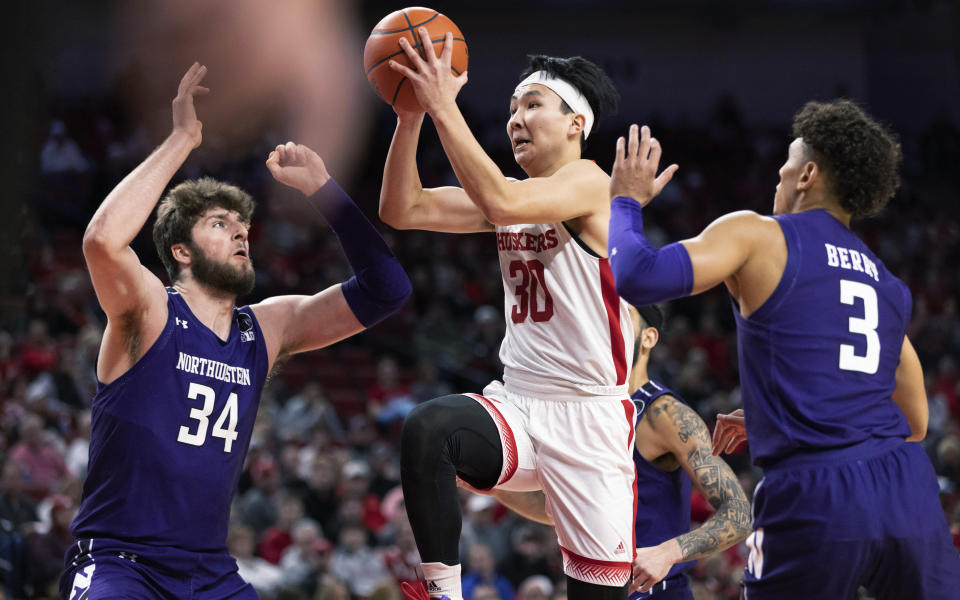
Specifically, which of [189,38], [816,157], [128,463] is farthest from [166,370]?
[189,38]

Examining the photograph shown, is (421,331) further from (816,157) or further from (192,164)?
Answer: (816,157)

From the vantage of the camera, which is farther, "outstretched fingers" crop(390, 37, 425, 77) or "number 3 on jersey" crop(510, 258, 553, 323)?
"number 3 on jersey" crop(510, 258, 553, 323)

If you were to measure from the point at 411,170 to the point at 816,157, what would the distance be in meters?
1.62

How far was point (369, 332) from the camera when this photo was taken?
46.7ft

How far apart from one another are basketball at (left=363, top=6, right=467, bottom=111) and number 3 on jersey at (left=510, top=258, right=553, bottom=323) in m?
0.75

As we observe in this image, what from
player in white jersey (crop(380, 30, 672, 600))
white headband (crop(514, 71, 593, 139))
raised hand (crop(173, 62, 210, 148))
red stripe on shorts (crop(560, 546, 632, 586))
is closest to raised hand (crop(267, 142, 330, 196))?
player in white jersey (crop(380, 30, 672, 600))

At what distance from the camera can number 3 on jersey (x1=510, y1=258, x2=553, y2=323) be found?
13.5 feet

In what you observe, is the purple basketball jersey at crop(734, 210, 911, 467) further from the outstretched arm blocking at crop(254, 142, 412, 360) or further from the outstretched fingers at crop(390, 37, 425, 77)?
the outstretched arm blocking at crop(254, 142, 412, 360)

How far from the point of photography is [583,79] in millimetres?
4344

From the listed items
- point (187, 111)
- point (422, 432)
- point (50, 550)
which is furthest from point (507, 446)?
point (50, 550)

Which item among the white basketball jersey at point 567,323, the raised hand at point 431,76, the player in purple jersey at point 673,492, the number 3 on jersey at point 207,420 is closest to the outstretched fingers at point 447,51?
the raised hand at point 431,76

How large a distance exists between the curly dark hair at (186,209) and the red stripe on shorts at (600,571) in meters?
1.88

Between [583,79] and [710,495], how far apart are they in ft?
5.76

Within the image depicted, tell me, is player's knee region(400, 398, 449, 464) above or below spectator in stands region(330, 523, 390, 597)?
above
